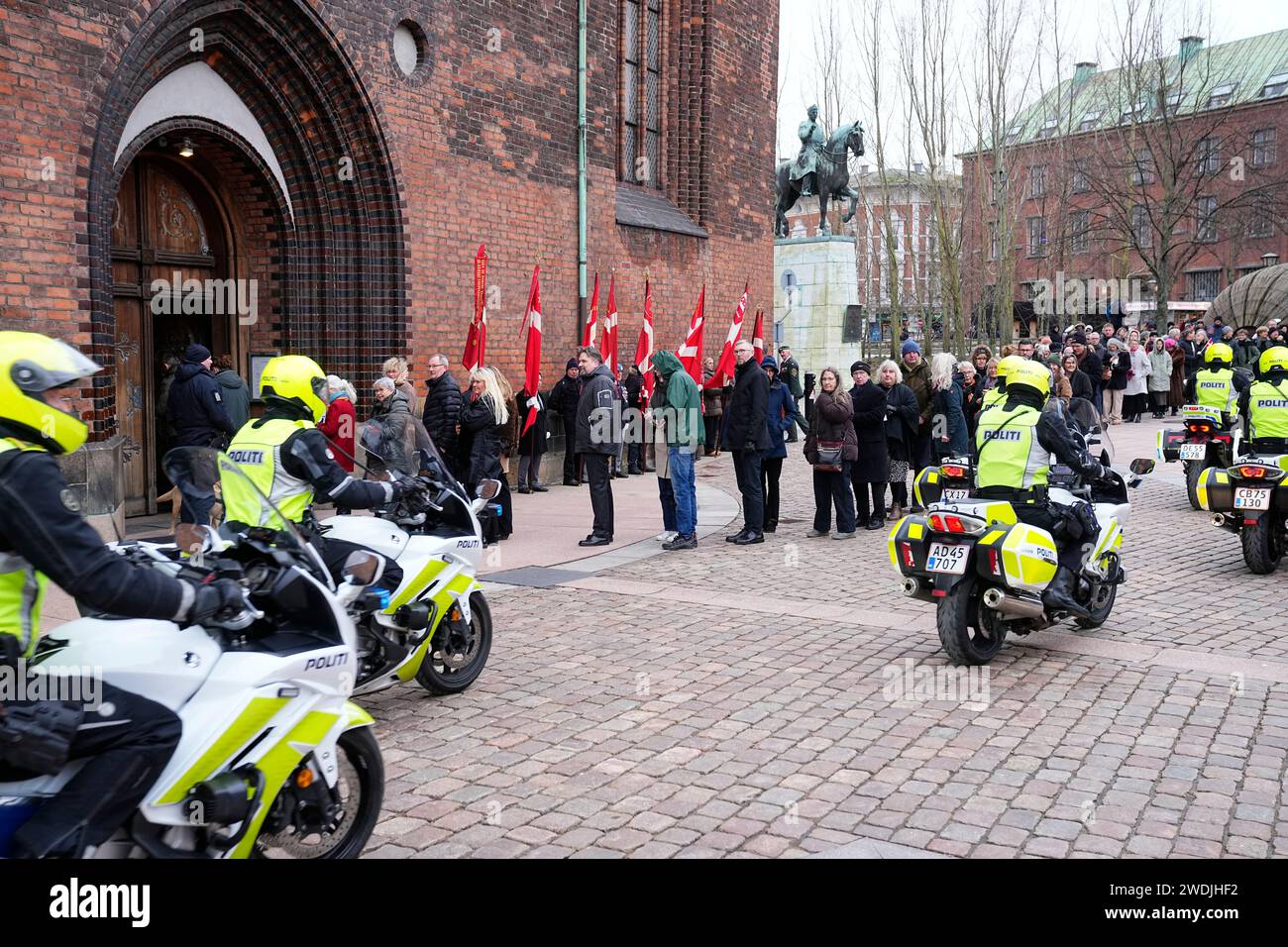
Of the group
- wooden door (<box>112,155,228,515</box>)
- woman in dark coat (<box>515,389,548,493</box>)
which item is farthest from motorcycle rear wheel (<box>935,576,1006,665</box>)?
woman in dark coat (<box>515,389,548,493</box>)

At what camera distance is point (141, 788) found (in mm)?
3305

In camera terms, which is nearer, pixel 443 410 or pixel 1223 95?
pixel 443 410

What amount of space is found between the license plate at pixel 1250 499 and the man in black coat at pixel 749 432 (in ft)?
13.9

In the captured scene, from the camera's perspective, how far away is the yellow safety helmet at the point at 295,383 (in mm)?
5441

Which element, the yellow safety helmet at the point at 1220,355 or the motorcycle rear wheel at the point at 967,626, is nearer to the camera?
the motorcycle rear wheel at the point at 967,626

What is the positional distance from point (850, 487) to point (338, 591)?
7.79 metres

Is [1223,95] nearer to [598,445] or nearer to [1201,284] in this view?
[1201,284]

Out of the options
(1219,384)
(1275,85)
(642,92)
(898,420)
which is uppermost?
(1275,85)

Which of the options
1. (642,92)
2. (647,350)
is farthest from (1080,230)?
(647,350)

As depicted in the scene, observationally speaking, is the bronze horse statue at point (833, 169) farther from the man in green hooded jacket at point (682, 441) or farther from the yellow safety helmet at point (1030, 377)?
the yellow safety helmet at point (1030, 377)

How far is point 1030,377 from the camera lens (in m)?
7.36

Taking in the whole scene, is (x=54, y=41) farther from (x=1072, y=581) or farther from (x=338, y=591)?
(x=1072, y=581)

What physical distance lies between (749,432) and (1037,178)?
36240 mm

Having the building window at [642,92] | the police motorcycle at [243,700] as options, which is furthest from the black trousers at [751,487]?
the building window at [642,92]
